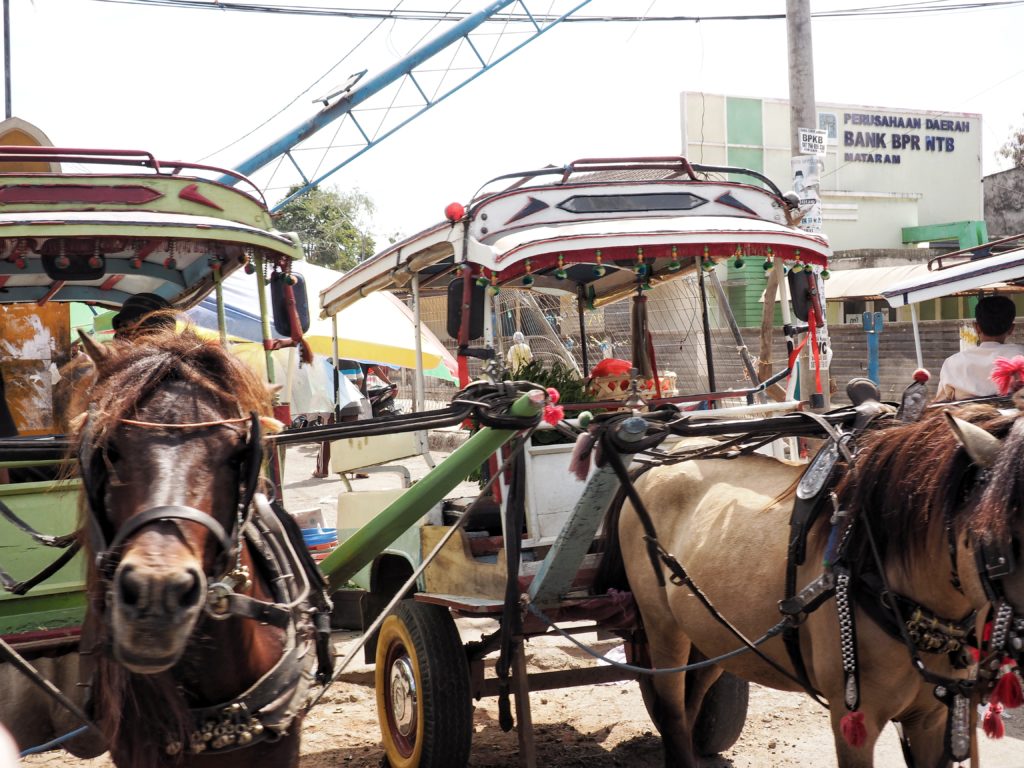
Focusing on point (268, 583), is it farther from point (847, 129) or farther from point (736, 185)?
point (847, 129)

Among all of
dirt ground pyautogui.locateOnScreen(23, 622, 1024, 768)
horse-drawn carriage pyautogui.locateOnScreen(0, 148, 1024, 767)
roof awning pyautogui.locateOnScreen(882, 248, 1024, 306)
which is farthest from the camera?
roof awning pyautogui.locateOnScreen(882, 248, 1024, 306)

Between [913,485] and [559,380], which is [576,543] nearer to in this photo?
[913,485]

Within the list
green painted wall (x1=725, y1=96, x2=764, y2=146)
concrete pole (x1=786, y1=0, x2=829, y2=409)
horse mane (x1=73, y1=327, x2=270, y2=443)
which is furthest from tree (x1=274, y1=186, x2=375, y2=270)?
horse mane (x1=73, y1=327, x2=270, y2=443)

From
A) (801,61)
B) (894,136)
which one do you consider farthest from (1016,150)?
(801,61)

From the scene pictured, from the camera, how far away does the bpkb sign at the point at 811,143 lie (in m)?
8.32

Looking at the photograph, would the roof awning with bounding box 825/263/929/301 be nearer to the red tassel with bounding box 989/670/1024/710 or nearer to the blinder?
the red tassel with bounding box 989/670/1024/710

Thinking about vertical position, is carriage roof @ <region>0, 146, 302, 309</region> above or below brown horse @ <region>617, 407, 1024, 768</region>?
above

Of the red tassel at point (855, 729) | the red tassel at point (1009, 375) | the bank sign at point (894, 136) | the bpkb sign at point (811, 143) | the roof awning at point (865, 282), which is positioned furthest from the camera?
the bank sign at point (894, 136)

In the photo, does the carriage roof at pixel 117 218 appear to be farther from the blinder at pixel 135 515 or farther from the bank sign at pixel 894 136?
the bank sign at pixel 894 136

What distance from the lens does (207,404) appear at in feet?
7.87

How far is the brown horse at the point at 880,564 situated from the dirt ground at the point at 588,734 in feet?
4.40

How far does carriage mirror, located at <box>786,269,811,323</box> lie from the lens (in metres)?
4.96

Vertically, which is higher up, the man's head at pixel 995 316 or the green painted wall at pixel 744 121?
the green painted wall at pixel 744 121

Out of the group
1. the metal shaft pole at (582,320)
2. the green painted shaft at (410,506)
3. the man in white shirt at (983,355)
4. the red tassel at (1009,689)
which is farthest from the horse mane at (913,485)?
the metal shaft pole at (582,320)
